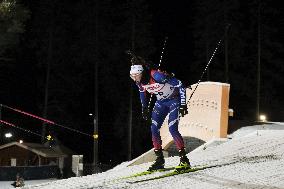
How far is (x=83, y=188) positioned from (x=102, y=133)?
3428 cm

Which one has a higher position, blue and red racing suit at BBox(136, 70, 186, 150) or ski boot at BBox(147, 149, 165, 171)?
blue and red racing suit at BBox(136, 70, 186, 150)

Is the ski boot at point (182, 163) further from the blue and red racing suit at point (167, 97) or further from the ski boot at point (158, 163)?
the ski boot at point (158, 163)

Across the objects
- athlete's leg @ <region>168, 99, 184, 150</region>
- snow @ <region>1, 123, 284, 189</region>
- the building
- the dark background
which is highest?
the dark background

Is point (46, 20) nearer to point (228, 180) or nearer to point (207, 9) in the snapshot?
point (207, 9)

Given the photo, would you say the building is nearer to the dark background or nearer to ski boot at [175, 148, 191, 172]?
the dark background

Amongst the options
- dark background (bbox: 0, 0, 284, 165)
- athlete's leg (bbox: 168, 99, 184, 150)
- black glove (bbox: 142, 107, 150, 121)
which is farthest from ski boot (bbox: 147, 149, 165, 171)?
dark background (bbox: 0, 0, 284, 165)

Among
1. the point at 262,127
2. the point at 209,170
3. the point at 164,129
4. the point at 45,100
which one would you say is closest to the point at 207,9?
the point at 45,100

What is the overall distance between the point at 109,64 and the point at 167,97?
3244 cm

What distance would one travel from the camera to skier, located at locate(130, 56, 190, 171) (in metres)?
9.31

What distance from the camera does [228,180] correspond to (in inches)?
336

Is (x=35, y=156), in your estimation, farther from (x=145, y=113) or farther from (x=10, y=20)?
(x=145, y=113)

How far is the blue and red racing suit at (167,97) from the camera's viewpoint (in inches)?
370

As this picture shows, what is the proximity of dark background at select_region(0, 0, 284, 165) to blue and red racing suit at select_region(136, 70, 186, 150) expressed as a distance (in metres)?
30.9

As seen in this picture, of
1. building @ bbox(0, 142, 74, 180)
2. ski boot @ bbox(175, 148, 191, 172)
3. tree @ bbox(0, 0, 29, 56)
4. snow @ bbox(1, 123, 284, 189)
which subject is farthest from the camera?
building @ bbox(0, 142, 74, 180)
